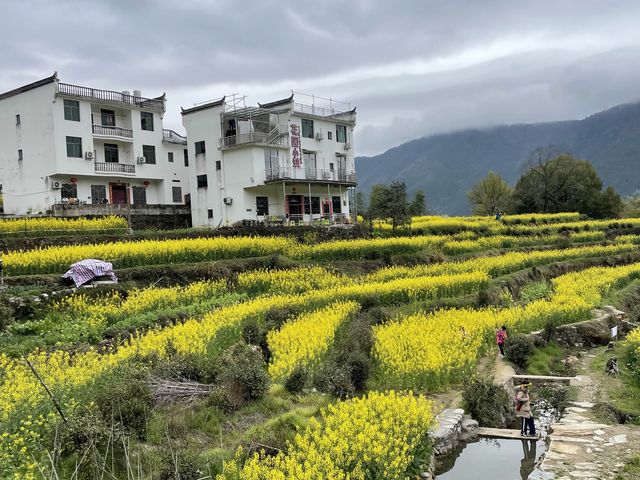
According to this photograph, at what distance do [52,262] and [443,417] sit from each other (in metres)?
15.4

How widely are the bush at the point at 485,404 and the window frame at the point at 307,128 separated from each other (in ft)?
114

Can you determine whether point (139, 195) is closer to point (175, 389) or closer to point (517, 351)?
point (517, 351)

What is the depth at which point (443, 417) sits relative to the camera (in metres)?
10.8

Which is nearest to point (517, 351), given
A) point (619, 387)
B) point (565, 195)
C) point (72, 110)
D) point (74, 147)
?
point (619, 387)

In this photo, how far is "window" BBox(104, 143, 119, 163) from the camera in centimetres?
4134

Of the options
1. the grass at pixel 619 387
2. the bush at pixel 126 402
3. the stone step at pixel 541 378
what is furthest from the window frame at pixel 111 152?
the grass at pixel 619 387

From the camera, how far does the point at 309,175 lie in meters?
44.8

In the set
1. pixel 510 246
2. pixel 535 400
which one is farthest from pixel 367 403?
pixel 510 246

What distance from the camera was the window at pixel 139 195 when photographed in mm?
43000

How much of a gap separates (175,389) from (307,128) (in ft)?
122

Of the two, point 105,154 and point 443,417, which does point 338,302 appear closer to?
point 443,417

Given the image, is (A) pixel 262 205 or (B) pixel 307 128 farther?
(B) pixel 307 128

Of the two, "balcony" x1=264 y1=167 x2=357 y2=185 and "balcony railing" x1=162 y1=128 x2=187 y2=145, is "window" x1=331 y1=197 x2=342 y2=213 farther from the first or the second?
"balcony railing" x1=162 y1=128 x2=187 y2=145

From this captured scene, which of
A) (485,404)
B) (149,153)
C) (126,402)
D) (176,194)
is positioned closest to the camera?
(126,402)
